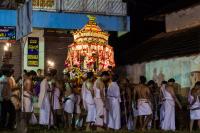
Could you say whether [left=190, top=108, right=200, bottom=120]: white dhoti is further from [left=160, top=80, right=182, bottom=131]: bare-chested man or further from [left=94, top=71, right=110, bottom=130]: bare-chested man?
[left=94, top=71, right=110, bottom=130]: bare-chested man

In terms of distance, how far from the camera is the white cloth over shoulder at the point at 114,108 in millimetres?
18422

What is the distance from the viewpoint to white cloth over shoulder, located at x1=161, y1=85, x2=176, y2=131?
19.2 m

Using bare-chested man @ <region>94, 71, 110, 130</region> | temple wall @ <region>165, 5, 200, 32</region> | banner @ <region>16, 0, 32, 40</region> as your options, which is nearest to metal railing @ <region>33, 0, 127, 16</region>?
temple wall @ <region>165, 5, 200, 32</region>

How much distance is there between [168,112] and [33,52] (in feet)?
30.0

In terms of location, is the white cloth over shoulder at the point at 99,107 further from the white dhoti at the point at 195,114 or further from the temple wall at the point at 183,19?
the temple wall at the point at 183,19

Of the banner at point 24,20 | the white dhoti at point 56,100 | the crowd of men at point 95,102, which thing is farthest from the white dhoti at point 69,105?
the banner at point 24,20

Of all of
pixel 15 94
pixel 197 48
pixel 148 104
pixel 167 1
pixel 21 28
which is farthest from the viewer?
pixel 167 1

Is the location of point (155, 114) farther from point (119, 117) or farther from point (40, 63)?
point (40, 63)

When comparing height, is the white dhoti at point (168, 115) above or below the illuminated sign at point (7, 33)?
below

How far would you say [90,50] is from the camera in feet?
79.4

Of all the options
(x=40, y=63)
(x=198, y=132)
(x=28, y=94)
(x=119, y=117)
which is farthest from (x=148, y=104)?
(x=40, y=63)

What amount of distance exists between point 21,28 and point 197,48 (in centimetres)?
910

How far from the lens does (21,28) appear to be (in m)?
13.9

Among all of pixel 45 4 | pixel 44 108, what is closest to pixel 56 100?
pixel 44 108
